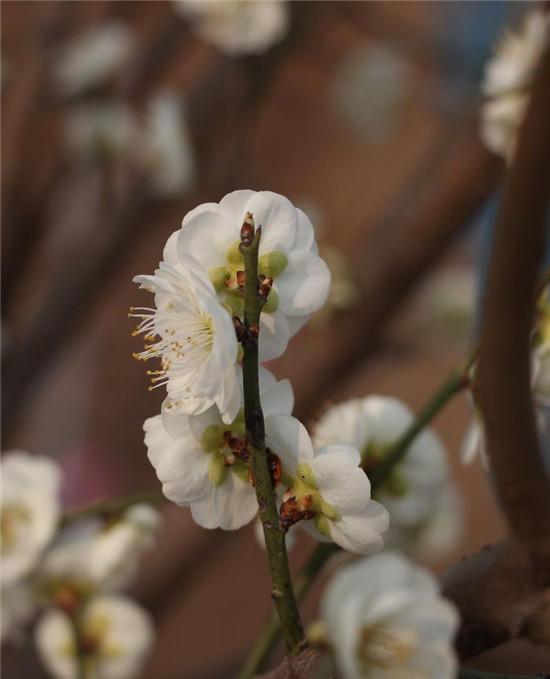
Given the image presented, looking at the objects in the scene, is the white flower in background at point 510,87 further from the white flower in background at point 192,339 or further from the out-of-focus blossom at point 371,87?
the out-of-focus blossom at point 371,87

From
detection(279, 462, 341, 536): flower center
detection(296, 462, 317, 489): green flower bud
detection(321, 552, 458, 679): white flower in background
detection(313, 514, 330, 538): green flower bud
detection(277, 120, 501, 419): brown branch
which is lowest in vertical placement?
detection(321, 552, 458, 679): white flower in background

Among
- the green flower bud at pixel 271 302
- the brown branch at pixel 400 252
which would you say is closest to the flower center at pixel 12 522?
the green flower bud at pixel 271 302

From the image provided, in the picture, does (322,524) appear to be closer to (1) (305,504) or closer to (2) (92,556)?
(1) (305,504)

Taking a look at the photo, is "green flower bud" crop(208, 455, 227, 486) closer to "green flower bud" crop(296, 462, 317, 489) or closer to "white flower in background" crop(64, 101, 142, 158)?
"green flower bud" crop(296, 462, 317, 489)

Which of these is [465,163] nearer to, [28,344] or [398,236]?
[398,236]

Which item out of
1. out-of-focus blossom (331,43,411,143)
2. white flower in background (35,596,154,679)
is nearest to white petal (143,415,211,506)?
white flower in background (35,596,154,679)

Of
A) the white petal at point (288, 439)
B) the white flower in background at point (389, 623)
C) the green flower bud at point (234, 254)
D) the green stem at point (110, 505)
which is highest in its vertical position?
the green stem at point (110, 505)
